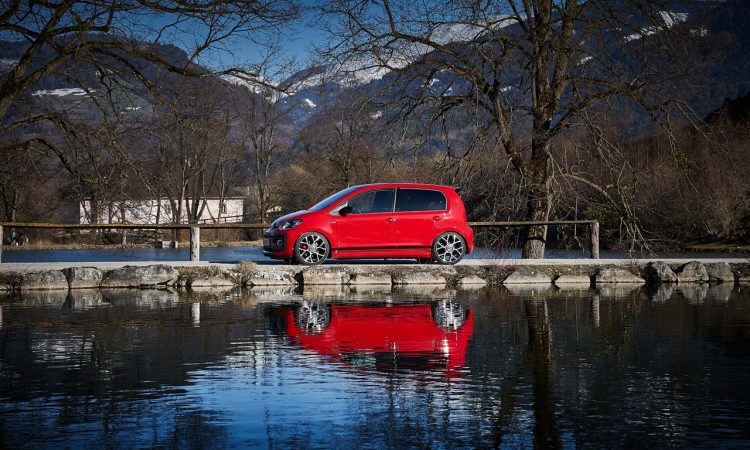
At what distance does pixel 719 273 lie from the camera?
21.5 meters

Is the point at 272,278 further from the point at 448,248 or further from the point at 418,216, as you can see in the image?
the point at 448,248

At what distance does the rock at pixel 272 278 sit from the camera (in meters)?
19.3

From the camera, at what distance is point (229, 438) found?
5.99 m

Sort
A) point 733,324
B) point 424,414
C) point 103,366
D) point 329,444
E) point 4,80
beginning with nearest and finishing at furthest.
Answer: point 329,444
point 424,414
point 103,366
point 733,324
point 4,80

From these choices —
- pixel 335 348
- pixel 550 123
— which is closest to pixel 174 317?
pixel 335 348

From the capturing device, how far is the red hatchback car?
20531 mm

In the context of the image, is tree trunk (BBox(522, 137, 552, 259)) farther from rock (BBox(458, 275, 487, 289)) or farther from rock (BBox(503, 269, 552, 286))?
rock (BBox(458, 275, 487, 289))

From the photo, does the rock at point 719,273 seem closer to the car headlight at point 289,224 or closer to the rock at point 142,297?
the car headlight at point 289,224

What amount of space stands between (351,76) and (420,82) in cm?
175

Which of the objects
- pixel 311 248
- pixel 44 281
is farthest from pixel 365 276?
pixel 44 281

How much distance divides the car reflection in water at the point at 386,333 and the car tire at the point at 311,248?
5.05m

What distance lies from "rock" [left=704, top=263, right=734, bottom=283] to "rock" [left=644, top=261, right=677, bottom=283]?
3.04 feet

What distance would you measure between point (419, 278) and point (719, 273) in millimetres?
6948

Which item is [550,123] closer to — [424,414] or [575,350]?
[575,350]
